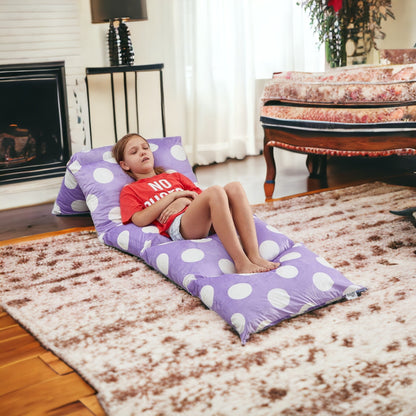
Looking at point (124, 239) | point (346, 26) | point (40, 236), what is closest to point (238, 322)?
point (124, 239)

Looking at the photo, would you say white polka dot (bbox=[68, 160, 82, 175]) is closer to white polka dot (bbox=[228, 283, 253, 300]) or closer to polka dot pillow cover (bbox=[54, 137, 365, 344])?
polka dot pillow cover (bbox=[54, 137, 365, 344])

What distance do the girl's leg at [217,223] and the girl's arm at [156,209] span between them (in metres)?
0.17

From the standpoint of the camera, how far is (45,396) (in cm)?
143

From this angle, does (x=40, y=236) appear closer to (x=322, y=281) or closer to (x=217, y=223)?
(x=217, y=223)

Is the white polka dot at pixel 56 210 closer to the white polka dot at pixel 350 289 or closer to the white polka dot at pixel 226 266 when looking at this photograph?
the white polka dot at pixel 226 266

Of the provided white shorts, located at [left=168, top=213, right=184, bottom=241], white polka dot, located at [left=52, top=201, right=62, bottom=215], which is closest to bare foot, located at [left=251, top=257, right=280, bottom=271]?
white shorts, located at [left=168, top=213, right=184, bottom=241]

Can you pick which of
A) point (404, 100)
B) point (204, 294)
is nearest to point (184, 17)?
point (404, 100)

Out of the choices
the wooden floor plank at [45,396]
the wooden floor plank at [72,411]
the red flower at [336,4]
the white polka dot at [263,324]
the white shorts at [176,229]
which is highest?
the red flower at [336,4]

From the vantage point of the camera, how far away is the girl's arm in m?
2.31

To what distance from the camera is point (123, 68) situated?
12.0 ft

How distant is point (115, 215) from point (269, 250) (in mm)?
835

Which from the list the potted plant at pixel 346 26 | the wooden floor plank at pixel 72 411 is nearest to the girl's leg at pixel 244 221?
the wooden floor plank at pixel 72 411

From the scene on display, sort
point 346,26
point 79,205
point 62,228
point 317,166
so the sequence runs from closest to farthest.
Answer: point 62,228, point 79,205, point 317,166, point 346,26

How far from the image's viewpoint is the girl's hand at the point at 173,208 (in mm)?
2303
